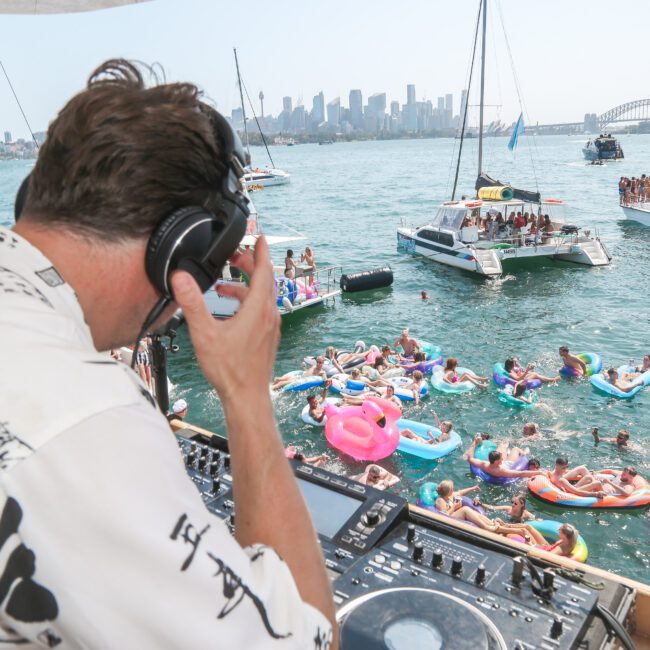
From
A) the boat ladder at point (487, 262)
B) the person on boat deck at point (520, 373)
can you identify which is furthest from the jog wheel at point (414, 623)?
the boat ladder at point (487, 262)

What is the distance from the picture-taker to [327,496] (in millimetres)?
2564

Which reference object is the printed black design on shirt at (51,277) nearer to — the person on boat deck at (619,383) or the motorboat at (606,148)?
the person on boat deck at (619,383)

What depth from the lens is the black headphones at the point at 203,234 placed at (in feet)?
3.60

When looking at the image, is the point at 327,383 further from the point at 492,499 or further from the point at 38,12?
the point at 38,12

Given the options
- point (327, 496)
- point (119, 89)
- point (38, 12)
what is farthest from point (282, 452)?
point (38, 12)

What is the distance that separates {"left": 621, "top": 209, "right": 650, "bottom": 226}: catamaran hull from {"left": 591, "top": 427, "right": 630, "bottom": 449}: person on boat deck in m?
26.3

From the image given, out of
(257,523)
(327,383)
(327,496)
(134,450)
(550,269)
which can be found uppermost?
(134,450)

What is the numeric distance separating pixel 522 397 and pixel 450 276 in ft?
40.9

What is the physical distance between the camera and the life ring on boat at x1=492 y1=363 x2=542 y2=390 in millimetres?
14605

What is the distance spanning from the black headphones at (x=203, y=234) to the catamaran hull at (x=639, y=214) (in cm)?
3772

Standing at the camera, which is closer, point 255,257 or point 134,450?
point 134,450

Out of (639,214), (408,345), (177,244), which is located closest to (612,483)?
(408,345)

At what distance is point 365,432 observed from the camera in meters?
11.6

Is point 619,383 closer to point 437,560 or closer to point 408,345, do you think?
point 408,345
